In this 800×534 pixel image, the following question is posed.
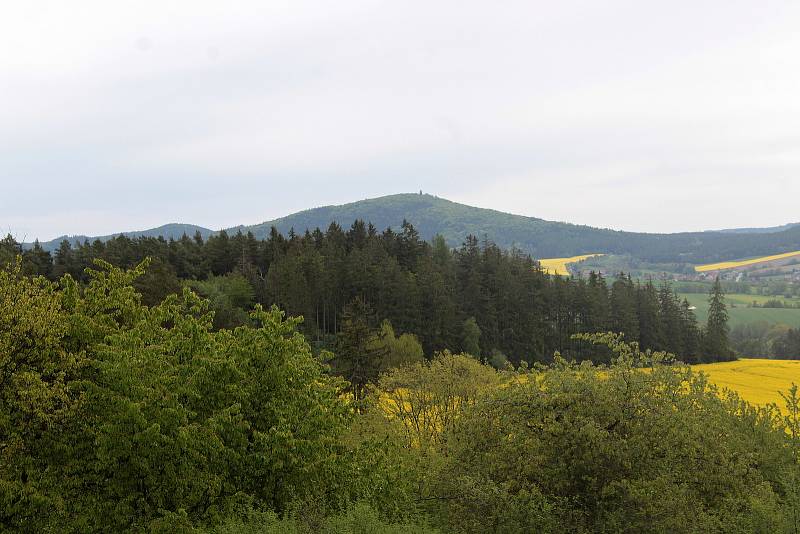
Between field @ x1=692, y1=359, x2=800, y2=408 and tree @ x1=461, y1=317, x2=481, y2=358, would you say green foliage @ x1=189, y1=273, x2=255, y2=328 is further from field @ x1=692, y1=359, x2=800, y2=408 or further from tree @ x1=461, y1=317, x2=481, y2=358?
field @ x1=692, y1=359, x2=800, y2=408

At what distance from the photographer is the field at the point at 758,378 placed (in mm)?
64531

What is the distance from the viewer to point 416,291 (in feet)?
278

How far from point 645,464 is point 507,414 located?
461 centimetres

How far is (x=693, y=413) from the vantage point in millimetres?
20047

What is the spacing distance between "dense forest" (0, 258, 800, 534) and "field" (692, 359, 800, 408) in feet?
158

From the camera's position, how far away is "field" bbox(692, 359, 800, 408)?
6453 cm

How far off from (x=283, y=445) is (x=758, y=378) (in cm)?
8092

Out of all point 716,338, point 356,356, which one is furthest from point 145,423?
point 716,338

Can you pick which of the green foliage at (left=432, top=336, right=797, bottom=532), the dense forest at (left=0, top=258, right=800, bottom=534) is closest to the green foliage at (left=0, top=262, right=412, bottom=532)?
the dense forest at (left=0, top=258, right=800, bottom=534)

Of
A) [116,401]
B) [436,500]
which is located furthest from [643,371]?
[116,401]

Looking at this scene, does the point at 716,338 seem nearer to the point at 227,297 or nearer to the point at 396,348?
the point at 396,348

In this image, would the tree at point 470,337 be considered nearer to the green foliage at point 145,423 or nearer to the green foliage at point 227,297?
the green foliage at point 227,297

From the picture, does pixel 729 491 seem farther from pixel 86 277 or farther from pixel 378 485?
pixel 86 277

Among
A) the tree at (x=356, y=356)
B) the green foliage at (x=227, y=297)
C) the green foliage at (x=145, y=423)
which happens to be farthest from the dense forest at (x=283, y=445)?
the green foliage at (x=227, y=297)
